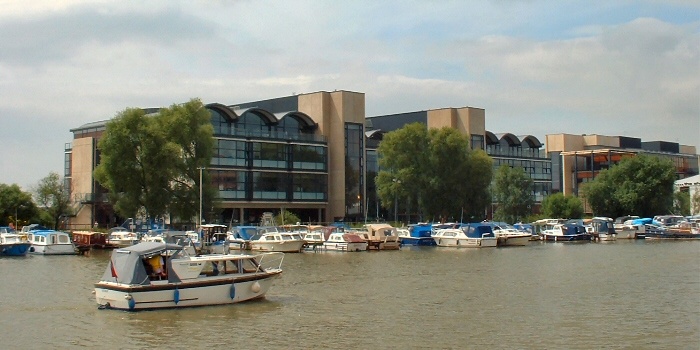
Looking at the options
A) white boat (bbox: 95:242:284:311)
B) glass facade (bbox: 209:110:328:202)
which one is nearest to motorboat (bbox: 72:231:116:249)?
glass facade (bbox: 209:110:328:202)

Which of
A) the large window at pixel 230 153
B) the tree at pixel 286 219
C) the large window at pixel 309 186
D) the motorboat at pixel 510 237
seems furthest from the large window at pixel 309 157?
the motorboat at pixel 510 237

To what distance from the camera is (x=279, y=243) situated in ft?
227

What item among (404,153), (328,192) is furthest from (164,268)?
(328,192)

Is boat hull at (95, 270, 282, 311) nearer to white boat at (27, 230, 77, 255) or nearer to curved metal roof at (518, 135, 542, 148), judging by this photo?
white boat at (27, 230, 77, 255)

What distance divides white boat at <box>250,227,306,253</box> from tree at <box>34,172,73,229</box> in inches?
1516

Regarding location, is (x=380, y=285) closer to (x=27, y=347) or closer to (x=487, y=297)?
(x=487, y=297)

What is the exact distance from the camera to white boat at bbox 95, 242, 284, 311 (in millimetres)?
31453

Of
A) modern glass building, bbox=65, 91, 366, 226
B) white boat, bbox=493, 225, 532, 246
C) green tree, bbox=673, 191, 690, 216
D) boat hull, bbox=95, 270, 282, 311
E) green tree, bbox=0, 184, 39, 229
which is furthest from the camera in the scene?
green tree, bbox=673, 191, 690, 216

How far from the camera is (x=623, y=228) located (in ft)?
305

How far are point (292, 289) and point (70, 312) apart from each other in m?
10.8

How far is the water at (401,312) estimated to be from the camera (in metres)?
26.3

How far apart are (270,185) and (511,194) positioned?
31355 millimetres

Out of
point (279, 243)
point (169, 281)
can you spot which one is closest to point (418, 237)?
point (279, 243)

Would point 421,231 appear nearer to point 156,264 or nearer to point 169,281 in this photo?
point 156,264
